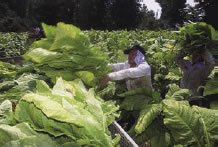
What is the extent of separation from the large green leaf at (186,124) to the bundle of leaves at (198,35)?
1.31 m

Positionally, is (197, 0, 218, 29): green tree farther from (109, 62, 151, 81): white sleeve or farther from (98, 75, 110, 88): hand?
(98, 75, 110, 88): hand

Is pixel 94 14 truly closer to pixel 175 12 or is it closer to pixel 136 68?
pixel 175 12

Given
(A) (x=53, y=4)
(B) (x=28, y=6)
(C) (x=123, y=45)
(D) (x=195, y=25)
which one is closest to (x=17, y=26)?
(A) (x=53, y=4)

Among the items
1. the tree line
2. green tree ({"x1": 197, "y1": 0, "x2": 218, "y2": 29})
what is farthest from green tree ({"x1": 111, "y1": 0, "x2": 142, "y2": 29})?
green tree ({"x1": 197, "y1": 0, "x2": 218, "y2": 29})

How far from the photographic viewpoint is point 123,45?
7621 mm

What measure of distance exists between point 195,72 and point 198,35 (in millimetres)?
891

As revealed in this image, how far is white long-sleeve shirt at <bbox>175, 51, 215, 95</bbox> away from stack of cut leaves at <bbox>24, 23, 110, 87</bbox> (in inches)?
82.6

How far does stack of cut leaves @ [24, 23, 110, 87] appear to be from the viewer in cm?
162

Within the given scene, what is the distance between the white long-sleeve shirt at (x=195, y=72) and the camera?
342cm

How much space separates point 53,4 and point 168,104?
3843 cm

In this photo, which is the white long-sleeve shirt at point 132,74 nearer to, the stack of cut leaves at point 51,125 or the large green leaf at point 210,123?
the large green leaf at point 210,123

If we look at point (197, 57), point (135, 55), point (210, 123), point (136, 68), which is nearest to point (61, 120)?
point (210, 123)

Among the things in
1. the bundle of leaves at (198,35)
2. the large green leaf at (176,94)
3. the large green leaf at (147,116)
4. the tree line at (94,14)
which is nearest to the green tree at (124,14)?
the tree line at (94,14)

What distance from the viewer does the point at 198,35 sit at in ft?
9.53
